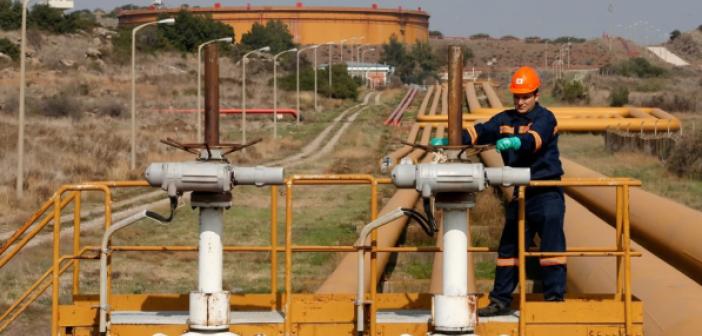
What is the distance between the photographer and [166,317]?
9602 millimetres

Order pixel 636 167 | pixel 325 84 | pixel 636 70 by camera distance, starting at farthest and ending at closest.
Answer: pixel 636 70
pixel 325 84
pixel 636 167

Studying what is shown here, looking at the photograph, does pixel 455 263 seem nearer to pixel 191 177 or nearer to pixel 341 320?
pixel 341 320

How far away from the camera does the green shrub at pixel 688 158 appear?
110 ft

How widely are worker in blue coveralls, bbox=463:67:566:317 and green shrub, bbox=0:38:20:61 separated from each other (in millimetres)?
89685

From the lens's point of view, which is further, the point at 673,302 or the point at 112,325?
the point at 673,302

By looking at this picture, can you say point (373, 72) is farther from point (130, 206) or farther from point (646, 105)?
point (130, 206)

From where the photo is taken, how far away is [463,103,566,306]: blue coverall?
982cm

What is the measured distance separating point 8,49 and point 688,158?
70063 mm

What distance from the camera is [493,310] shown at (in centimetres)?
973

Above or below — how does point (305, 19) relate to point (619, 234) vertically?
above

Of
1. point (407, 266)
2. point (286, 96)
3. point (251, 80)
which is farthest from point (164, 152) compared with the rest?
point (251, 80)

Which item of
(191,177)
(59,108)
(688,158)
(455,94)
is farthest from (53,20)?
(455,94)

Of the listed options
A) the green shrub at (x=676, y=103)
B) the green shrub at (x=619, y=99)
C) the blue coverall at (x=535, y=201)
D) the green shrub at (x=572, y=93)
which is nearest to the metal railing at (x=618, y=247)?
the blue coverall at (x=535, y=201)

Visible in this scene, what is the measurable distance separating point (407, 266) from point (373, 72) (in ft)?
394
